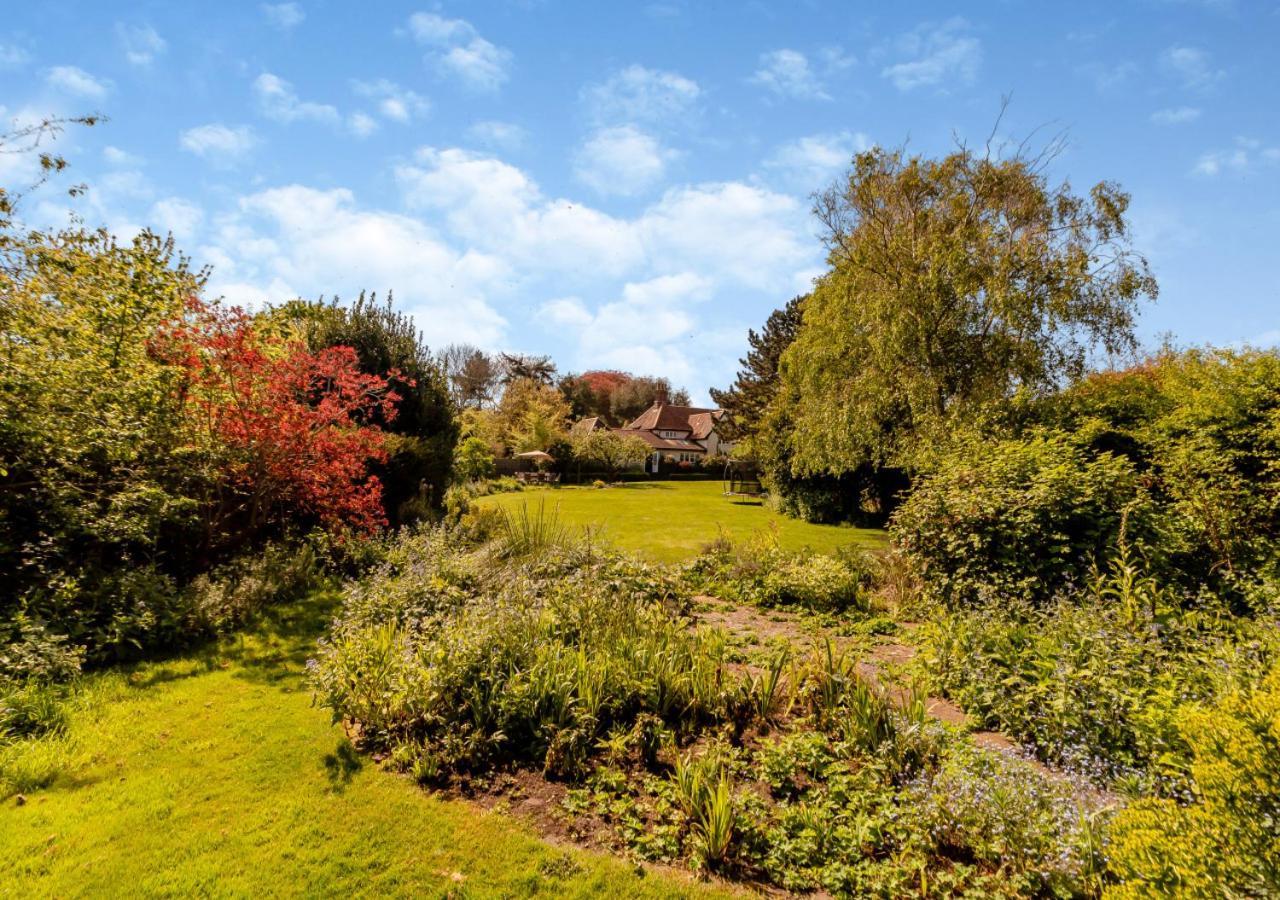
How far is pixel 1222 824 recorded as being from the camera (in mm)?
2174

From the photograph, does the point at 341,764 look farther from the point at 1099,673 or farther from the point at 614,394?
the point at 614,394

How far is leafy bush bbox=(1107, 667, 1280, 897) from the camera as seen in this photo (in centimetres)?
207

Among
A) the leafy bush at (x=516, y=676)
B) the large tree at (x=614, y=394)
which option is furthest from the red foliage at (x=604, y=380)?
the leafy bush at (x=516, y=676)

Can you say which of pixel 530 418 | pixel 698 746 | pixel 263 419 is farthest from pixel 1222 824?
pixel 530 418

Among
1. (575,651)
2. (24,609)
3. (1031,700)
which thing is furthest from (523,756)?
(24,609)

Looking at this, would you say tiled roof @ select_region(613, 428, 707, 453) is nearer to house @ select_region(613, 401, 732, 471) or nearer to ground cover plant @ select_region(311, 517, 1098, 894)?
house @ select_region(613, 401, 732, 471)

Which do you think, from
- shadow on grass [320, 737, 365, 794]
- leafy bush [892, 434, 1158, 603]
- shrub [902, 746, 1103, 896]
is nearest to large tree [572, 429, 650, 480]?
leafy bush [892, 434, 1158, 603]

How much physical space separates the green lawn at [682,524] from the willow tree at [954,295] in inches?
122

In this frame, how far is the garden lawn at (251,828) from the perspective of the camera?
3.27 metres

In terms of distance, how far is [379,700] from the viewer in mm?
4785

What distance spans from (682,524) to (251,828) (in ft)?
52.0

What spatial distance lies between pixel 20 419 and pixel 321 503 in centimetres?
425

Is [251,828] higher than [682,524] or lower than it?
lower

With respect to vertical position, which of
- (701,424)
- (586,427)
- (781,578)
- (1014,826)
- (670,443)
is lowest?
(1014,826)
